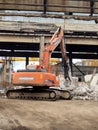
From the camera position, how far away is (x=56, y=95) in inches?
846

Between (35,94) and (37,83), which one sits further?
(35,94)

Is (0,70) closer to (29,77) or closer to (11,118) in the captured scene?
(29,77)

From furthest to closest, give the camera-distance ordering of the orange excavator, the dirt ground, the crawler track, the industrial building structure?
1. the industrial building structure
2. the crawler track
3. the orange excavator
4. the dirt ground

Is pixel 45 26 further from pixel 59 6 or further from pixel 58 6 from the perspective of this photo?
pixel 58 6

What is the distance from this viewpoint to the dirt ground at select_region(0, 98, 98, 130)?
44.2 ft

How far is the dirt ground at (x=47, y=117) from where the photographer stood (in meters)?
13.5

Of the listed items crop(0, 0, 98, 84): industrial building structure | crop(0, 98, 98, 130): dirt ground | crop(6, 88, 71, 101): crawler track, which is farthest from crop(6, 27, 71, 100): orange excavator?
crop(0, 0, 98, 84): industrial building structure

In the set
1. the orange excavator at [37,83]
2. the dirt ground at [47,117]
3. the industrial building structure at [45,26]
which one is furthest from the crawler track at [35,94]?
the industrial building structure at [45,26]

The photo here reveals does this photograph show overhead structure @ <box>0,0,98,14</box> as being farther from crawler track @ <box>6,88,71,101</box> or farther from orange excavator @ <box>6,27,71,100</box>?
crawler track @ <box>6,88,71,101</box>

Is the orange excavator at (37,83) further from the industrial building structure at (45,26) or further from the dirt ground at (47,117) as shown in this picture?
the industrial building structure at (45,26)

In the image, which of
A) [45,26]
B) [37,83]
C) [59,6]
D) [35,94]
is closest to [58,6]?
[59,6]

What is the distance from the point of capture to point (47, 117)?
15312mm

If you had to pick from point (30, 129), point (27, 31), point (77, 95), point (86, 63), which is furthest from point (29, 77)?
point (86, 63)

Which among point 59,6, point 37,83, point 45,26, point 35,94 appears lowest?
point 35,94
